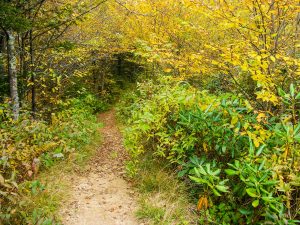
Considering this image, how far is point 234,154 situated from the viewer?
12.8ft

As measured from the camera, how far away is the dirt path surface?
385cm

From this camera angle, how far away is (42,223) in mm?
3217

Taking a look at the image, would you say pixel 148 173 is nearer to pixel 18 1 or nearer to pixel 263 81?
pixel 263 81

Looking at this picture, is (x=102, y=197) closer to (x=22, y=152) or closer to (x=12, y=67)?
(x=22, y=152)

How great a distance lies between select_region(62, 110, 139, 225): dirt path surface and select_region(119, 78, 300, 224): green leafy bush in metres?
0.52

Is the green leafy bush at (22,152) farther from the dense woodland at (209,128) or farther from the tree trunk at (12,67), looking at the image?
the tree trunk at (12,67)

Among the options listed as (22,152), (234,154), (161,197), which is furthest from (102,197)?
(234,154)

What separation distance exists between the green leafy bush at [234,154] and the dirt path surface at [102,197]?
1.71ft

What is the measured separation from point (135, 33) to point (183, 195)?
8378mm

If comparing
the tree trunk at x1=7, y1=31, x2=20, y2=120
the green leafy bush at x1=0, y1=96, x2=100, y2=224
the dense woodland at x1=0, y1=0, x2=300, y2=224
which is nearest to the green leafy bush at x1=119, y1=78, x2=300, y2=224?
the dense woodland at x1=0, y1=0, x2=300, y2=224

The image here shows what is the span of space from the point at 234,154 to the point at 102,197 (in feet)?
7.46

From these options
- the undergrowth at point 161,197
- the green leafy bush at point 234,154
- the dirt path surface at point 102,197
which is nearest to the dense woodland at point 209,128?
the green leafy bush at point 234,154

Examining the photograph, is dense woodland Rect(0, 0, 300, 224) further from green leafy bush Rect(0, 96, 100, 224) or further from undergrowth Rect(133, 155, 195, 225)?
undergrowth Rect(133, 155, 195, 225)

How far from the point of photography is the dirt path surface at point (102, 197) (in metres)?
3.85
